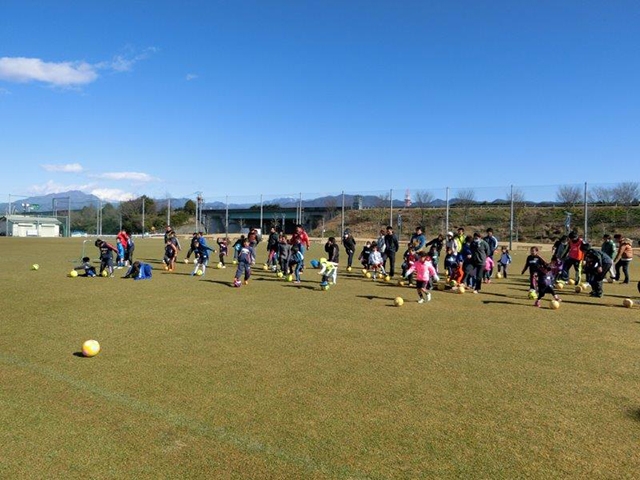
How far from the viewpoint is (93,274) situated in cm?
1722

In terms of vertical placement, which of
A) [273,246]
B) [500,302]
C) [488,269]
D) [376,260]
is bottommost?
[500,302]

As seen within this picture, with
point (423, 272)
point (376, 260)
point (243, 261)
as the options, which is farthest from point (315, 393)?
point (376, 260)

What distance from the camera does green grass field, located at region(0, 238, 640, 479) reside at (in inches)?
163

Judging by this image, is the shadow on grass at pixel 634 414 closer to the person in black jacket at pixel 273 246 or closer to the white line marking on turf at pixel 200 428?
the white line marking on turf at pixel 200 428

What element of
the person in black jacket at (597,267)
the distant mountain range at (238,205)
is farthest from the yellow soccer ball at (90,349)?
the distant mountain range at (238,205)

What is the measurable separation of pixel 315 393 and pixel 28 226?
58261 mm

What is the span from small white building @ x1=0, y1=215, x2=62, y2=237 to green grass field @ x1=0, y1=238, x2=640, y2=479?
49.9 meters

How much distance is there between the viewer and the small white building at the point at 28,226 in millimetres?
52938

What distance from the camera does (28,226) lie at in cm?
5375

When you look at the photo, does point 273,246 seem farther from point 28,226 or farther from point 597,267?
point 28,226

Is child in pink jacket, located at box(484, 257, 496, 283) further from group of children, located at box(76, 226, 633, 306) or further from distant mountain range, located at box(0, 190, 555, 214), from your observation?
distant mountain range, located at box(0, 190, 555, 214)

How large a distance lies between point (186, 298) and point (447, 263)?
8699mm

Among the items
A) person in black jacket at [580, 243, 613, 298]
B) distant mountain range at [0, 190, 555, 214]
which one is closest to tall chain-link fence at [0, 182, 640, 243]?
distant mountain range at [0, 190, 555, 214]

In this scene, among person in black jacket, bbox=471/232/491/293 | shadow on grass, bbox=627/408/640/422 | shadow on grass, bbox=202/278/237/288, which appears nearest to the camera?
shadow on grass, bbox=627/408/640/422
